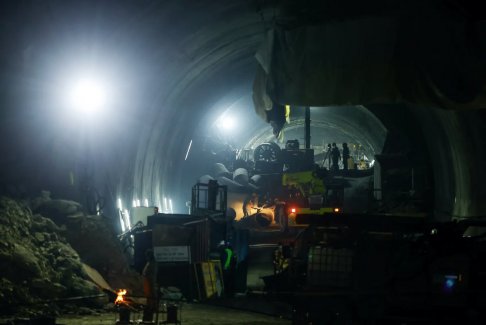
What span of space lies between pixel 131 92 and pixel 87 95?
1644 mm

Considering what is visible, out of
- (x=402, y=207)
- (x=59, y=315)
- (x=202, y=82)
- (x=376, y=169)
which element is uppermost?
(x=202, y=82)

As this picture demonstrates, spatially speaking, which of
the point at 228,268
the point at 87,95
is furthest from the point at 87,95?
the point at 228,268

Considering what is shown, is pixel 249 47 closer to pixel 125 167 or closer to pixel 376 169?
pixel 125 167

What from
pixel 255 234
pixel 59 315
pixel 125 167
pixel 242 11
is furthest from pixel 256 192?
pixel 59 315

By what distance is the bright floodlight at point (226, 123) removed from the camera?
31.3m

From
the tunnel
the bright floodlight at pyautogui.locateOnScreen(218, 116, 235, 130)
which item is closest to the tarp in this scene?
the tunnel

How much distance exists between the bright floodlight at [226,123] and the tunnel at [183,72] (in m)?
12.8

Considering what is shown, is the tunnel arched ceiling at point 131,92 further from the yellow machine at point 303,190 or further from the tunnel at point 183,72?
the yellow machine at point 303,190

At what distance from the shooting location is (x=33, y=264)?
10539mm

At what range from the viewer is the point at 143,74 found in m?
14.8

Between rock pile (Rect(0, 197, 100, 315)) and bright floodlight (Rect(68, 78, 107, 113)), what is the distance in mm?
2490

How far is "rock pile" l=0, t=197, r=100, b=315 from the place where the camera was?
9.84 metres

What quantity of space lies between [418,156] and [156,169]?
935 cm

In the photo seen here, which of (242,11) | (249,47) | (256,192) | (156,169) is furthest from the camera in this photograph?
(256,192)
